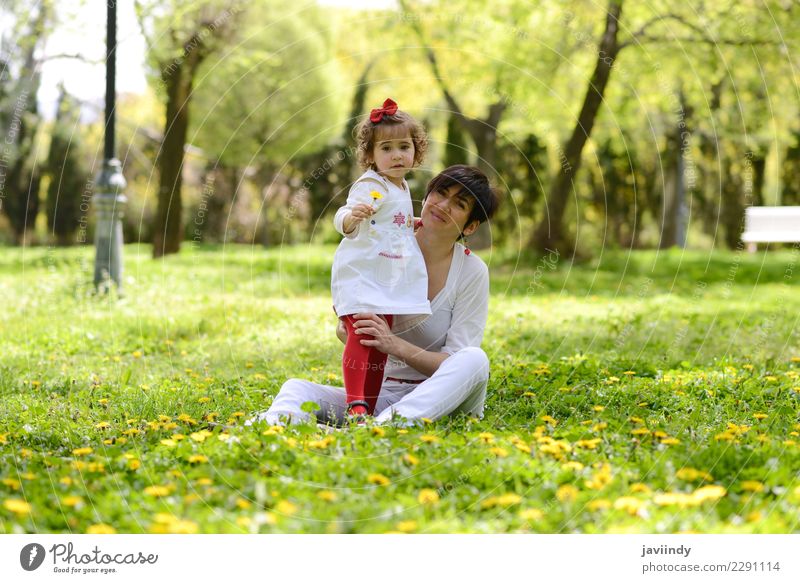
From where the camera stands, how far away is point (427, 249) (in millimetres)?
4594

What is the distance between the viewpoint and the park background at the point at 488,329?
3.37 meters

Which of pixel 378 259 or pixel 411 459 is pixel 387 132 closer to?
pixel 378 259

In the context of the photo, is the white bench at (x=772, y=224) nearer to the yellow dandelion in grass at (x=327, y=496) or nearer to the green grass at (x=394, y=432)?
the green grass at (x=394, y=432)

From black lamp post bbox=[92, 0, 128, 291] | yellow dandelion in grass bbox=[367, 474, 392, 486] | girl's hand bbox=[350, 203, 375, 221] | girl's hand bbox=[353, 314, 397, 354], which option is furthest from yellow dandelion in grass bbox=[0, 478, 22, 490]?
black lamp post bbox=[92, 0, 128, 291]

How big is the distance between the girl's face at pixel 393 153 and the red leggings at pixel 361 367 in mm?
726

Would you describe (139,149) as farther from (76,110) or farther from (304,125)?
(304,125)

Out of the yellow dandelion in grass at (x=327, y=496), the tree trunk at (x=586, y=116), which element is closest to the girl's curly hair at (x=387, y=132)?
the yellow dandelion in grass at (x=327, y=496)

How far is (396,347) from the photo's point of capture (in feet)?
14.1

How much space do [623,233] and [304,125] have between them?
8060 millimetres

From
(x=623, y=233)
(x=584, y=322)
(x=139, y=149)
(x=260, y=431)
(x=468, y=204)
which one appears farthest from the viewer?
(x=139, y=149)

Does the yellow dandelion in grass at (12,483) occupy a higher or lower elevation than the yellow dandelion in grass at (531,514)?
lower

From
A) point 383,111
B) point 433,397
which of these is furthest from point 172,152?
point 433,397

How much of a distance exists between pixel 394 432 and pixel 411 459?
36cm

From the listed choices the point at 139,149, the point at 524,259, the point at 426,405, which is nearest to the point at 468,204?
the point at 426,405
